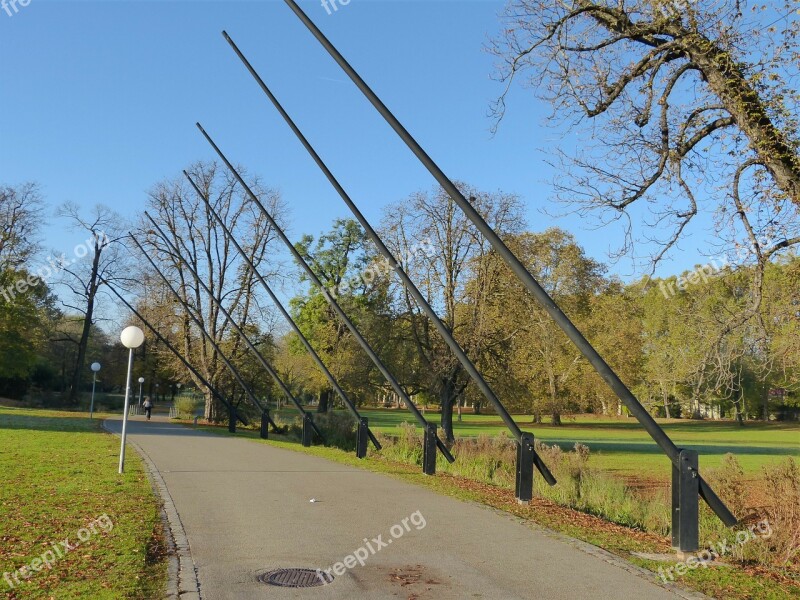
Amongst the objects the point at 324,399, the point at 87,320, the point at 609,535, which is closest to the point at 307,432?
the point at 609,535

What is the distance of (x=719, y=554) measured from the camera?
7805 mm

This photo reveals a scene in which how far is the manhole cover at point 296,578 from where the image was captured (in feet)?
19.7

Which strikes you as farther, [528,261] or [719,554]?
[528,261]

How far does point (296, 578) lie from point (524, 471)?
5.46 metres

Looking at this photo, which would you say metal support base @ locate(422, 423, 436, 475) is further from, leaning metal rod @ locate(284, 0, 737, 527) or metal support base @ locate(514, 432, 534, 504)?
leaning metal rod @ locate(284, 0, 737, 527)

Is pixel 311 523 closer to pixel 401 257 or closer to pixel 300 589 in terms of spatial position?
pixel 300 589

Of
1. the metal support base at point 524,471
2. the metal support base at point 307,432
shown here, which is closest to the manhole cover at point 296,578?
the metal support base at point 524,471

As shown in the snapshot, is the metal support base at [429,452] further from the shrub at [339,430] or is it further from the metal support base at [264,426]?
the metal support base at [264,426]

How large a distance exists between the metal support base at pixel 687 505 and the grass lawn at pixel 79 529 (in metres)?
5.27

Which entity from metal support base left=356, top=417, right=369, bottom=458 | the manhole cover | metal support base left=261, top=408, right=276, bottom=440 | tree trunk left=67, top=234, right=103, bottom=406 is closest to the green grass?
metal support base left=356, top=417, right=369, bottom=458

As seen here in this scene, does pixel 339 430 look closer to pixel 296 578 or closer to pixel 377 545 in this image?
pixel 377 545

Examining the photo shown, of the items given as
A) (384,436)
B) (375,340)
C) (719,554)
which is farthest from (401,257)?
(719,554)

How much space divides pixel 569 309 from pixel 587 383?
28.1ft

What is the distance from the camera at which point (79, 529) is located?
7.73 meters
